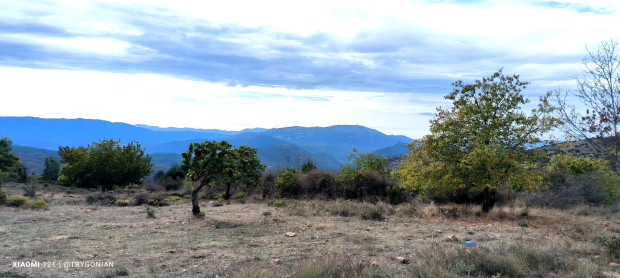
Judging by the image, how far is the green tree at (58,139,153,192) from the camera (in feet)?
102

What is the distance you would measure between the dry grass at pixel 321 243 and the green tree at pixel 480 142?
152 cm

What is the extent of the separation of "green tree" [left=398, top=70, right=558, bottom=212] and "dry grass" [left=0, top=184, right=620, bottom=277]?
152 cm

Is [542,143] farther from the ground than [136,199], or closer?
farther from the ground

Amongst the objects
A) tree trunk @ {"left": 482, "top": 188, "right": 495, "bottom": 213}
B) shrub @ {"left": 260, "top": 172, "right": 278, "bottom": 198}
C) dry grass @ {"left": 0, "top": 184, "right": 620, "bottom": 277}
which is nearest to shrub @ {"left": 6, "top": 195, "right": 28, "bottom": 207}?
dry grass @ {"left": 0, "top": 184, "right": 620, "bottom": 277}

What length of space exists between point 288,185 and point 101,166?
56.8ft

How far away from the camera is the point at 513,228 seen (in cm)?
1171

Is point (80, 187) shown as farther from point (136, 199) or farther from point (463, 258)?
point (463, 258)

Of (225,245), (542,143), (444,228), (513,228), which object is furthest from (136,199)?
(542,143)

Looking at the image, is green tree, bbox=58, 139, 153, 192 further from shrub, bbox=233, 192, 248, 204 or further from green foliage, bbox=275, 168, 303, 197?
green foliage, bbox=275, 168, 303, 197

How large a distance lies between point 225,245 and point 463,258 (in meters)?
5.48

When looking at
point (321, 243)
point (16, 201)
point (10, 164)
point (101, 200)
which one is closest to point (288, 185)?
point (101, 200)

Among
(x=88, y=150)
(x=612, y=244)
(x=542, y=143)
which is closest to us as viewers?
(x=612, y=244)

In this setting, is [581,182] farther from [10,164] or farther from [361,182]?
[10,164]

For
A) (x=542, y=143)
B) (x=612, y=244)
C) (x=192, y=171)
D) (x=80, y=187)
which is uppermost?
(x=542, y=143)
